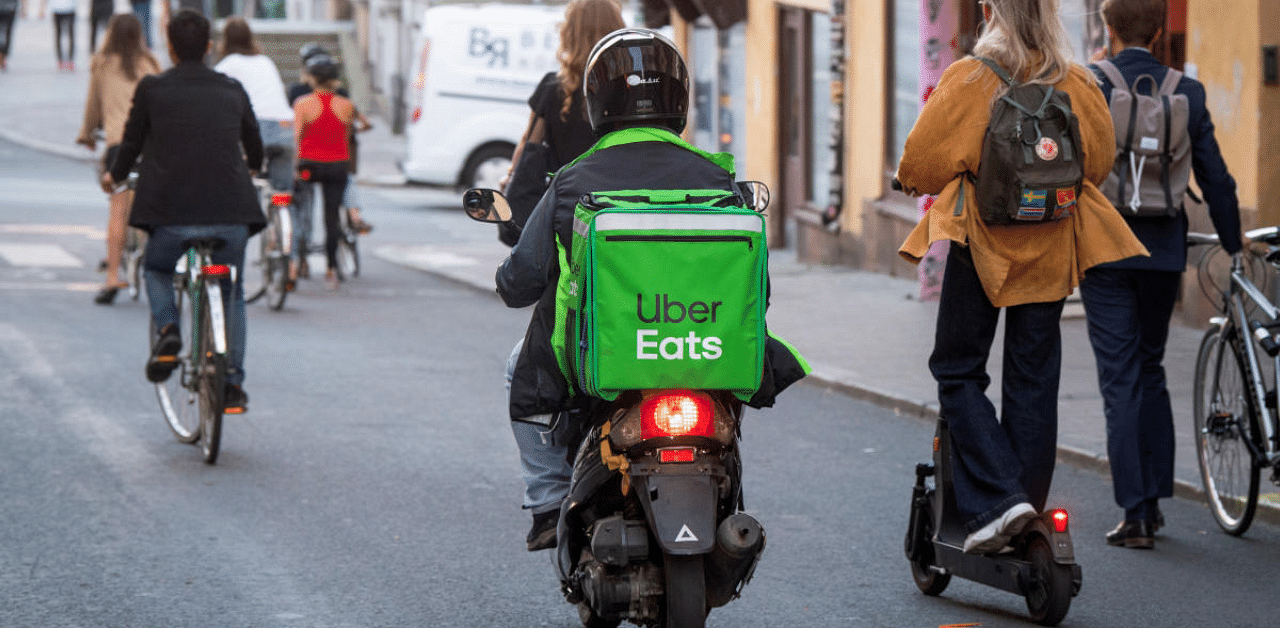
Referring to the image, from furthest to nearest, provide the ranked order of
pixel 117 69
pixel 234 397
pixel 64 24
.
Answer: pixel 64 24
pixel 117 69
pixel 234 397

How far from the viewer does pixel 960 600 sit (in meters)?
6.12

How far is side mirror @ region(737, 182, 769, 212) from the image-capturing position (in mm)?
5074

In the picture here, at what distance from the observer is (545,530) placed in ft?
17.8

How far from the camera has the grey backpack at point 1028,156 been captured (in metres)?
5.57

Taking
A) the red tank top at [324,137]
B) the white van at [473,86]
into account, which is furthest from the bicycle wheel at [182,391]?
the white van at [473,86]

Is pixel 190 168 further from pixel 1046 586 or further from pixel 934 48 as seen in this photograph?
pixel 934 48

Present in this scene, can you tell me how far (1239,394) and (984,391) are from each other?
1.58 metres

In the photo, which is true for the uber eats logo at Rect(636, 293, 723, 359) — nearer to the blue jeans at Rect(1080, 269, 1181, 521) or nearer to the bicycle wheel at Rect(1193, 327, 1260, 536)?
the blue jeans at Rect(1080, 269, 1181, 521)

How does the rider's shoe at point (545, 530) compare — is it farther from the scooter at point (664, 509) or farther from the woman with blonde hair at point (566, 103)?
the woman with blonde hair at point (566, 103)

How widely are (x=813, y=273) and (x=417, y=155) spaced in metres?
8.45

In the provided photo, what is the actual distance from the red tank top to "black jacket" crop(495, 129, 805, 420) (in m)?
10.4

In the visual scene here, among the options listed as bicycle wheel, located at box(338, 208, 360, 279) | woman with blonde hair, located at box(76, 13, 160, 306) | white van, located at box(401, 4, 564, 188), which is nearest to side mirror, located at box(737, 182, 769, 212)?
woman with blonde hair, located at box(76, 13, 160, 306)

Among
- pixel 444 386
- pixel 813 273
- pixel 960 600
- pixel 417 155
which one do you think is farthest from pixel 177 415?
pixel 417 155

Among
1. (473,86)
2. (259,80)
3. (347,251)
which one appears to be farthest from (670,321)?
(473,86)
